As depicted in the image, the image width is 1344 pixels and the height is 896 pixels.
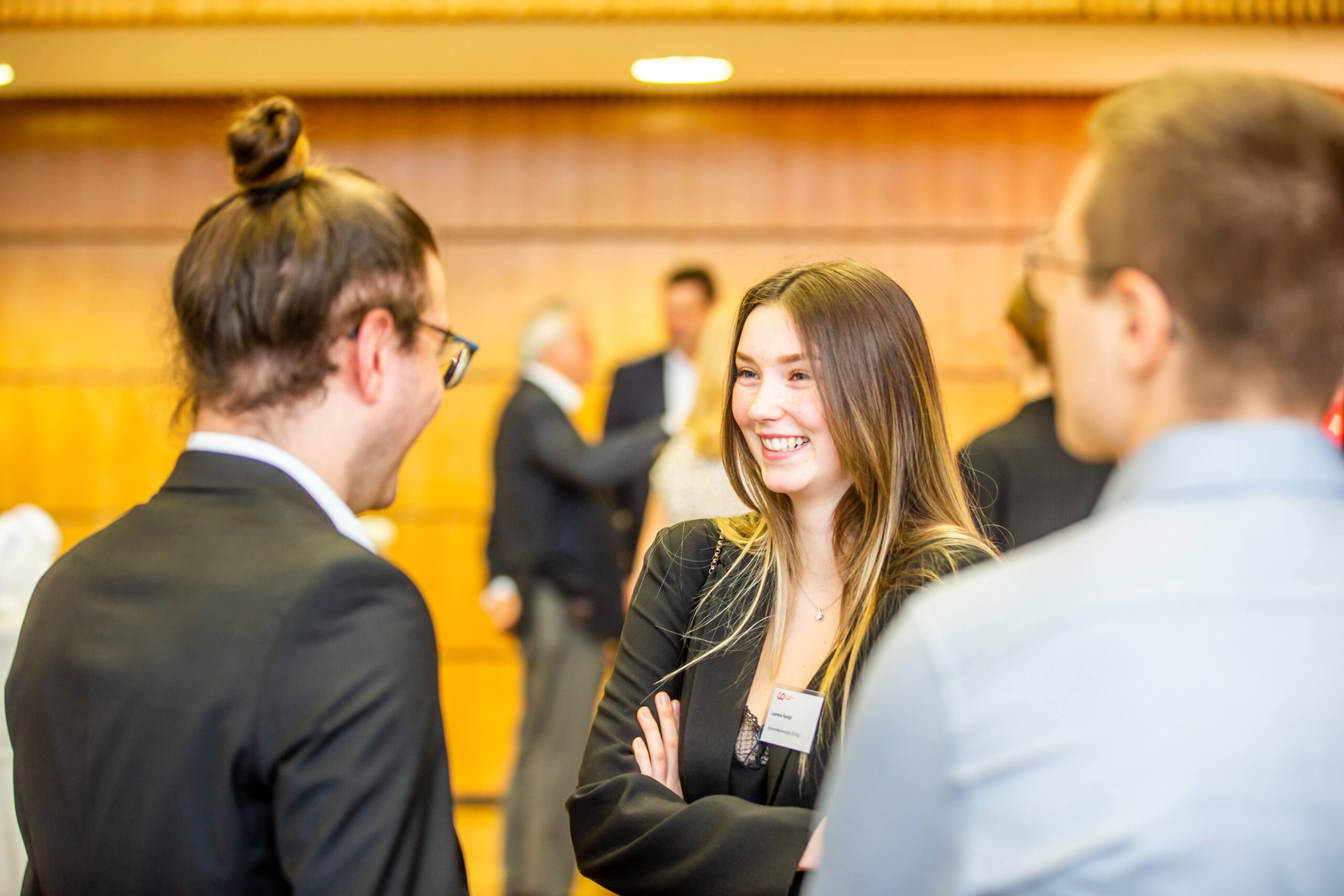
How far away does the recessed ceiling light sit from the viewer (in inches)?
180

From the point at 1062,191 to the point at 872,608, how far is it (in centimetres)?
396

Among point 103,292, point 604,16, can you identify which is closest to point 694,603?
point 604,16

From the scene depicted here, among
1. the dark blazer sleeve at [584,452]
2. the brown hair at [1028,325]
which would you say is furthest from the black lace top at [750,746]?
the dark blazer sleeve at [584,452]

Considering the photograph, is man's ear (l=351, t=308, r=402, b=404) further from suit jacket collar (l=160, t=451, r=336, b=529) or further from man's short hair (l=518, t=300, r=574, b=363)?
man's short hair (l=518, t=300, r=574, b=363)

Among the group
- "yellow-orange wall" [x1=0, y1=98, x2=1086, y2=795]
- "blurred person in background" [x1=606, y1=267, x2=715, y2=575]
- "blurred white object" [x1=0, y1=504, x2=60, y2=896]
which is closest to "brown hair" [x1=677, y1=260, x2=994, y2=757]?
"blurred white object" [x1=0, y1=504, x2=60, y2=896]

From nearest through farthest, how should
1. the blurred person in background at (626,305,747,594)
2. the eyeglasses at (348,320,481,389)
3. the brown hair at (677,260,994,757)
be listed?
the eyeglasses at (348,320,481,389) < the brown hair at (677,260,994,757) < the blurred person in background at (626,305,747,594)

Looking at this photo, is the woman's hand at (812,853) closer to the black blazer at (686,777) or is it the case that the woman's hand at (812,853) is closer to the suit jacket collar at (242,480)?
the black blazer at (686,777)

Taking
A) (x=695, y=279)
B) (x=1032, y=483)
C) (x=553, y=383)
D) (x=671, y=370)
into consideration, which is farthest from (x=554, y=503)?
(x=1032, y=483)

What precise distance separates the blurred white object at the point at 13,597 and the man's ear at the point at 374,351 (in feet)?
3.83

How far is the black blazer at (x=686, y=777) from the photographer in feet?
5.29

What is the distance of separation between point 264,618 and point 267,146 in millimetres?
500

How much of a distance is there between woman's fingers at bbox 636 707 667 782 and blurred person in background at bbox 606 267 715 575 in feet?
9.58

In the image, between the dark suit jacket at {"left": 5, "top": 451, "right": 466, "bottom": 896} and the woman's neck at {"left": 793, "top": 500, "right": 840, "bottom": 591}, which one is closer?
the dark suit jacket at {"left": 5, "top": 451, "right": 466, "bottom": 896}

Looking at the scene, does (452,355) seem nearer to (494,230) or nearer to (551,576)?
(551,576)
